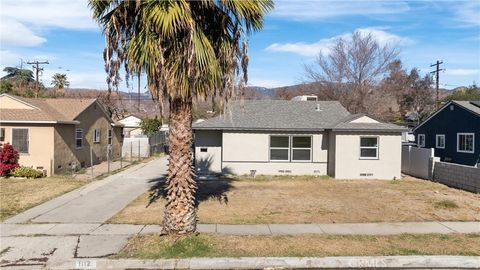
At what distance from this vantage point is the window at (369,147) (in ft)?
70.0

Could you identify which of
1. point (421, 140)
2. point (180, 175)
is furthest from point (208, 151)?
point (421, 140)

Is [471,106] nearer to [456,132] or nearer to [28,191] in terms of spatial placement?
[456,132]

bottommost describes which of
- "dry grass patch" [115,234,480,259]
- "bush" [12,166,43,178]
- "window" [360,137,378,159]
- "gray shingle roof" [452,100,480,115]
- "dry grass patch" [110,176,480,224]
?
"dry grass patch" [115,234,480,259]

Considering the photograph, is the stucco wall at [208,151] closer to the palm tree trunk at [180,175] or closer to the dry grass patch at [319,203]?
the dry grass patch at [319,203]

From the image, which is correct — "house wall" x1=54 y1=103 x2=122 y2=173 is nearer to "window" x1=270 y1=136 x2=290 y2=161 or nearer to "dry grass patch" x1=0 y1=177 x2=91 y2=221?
"dry grass patch" x1=0 y1=177 x2=91 y2=221

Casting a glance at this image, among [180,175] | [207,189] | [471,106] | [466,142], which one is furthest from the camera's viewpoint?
Result: [471,106]

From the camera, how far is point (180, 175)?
9.45 m

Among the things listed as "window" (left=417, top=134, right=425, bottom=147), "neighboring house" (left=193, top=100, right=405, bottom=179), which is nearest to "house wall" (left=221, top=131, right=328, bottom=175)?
"neighboring house" (left=193, top=100, right=405, bottom=179)

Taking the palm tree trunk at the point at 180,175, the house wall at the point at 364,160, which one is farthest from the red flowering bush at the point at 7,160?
the house wall at the point at 364,160

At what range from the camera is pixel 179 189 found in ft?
30.8

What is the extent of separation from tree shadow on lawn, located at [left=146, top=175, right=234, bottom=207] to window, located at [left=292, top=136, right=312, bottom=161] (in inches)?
149

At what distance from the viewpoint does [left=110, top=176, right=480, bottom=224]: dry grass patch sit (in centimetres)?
1202

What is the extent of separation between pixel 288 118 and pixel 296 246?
577 inches

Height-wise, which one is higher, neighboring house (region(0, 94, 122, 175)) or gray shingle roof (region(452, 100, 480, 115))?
gray shingle roof (region(452, 100, 480, 115))
